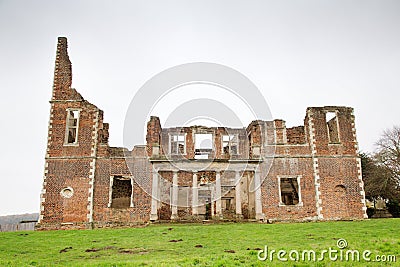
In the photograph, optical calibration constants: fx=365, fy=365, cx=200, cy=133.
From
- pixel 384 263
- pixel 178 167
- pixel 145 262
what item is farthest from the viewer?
pixel 178 167

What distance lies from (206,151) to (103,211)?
32.7ft

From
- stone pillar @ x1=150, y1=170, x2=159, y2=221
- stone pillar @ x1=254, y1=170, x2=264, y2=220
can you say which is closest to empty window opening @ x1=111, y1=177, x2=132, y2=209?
stone pillar @ x1=150, y1=170, x2=159, y2=221

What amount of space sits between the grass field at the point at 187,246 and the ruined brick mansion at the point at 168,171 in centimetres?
539

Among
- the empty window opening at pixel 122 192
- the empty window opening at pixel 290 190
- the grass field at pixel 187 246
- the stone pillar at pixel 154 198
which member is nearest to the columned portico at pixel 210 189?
the stone pillar at pixel 154 198

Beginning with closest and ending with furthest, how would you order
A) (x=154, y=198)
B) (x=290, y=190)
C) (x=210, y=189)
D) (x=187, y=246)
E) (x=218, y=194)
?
1. (x=187, y=246)
2. (x=154, y=198)
3. (x=218, y=194)
4. (x=290, y=190)
5. (x=210, y=189)

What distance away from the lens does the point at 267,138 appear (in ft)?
86.4

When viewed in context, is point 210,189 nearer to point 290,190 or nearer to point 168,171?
point 168,171

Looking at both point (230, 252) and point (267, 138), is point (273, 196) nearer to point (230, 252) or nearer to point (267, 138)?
point (267, 138)

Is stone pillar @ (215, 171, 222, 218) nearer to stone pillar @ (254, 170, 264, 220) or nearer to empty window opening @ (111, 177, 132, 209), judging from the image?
stone pillar @ (254, 170, 264, 220)

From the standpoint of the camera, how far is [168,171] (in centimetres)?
2567

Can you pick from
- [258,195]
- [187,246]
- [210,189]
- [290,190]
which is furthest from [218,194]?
[187,246]

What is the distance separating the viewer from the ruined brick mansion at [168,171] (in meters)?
23.8

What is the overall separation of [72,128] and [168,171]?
748 centimetres

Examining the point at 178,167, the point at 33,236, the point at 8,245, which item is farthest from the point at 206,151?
the point at 8,245
